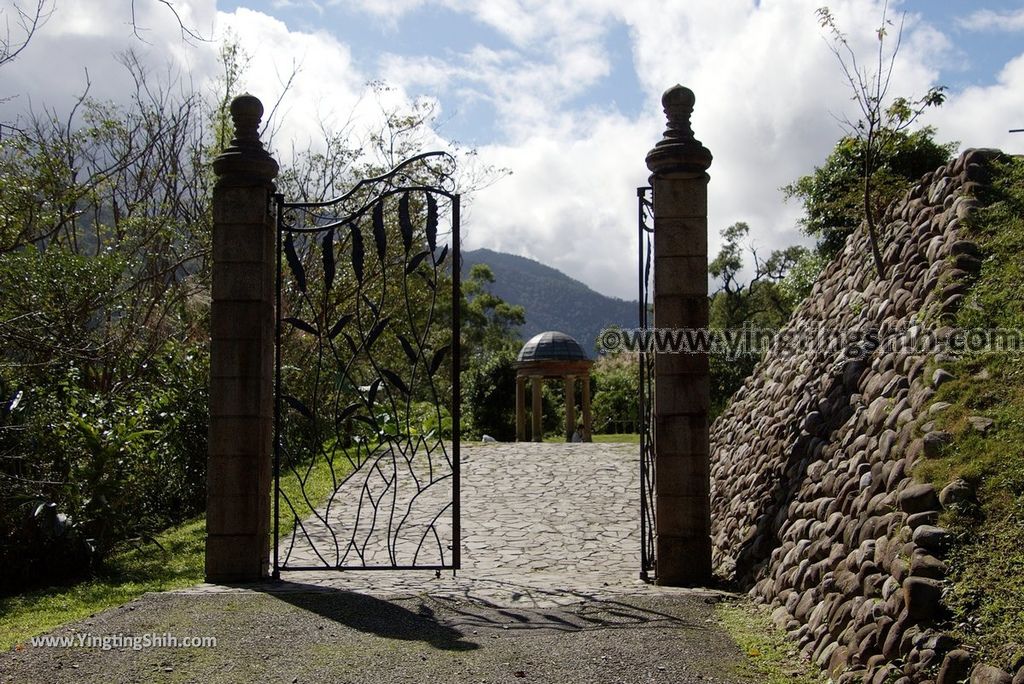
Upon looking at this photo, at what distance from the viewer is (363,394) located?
743cm

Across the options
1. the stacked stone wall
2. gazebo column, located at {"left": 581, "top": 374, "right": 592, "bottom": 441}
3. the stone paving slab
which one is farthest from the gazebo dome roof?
the stacked stone wall

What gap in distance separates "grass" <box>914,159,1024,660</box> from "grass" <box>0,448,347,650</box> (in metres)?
4.53

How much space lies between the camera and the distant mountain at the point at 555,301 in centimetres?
10631

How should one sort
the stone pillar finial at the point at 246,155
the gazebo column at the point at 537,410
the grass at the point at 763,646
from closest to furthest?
the grass at the point at 763,646 → the stone pillar finial at the point at 246,155 → the gazebo column at the point at 537,410

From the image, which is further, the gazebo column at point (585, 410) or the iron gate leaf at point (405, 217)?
the gazebo column at point (585, 410)

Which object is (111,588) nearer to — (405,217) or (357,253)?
(357,253)

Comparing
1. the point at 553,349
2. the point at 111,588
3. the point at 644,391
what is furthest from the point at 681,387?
the point at 553,349

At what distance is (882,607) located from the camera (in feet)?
12.5

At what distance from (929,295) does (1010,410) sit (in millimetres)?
1643

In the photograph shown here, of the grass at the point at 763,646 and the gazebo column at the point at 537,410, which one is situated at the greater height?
the gazebo column at the point at 537,410

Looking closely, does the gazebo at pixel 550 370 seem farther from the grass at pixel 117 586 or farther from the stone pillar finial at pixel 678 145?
the stone pillar finial at pixel 678 145

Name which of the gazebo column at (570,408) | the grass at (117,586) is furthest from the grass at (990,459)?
the gazebo column at (570,408)

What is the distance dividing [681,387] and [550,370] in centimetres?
1119

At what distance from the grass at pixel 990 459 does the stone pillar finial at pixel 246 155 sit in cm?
469
